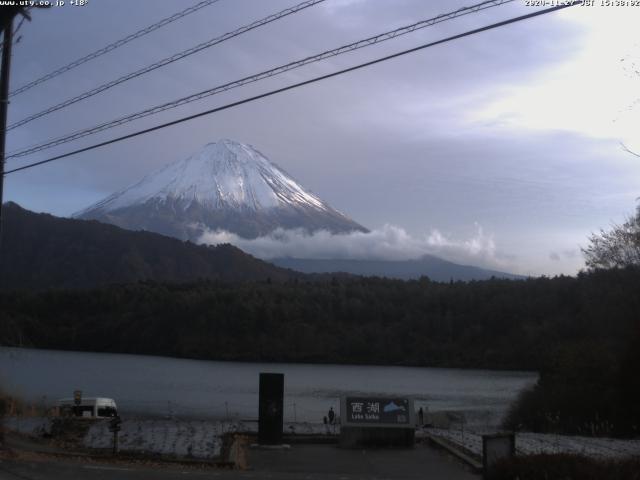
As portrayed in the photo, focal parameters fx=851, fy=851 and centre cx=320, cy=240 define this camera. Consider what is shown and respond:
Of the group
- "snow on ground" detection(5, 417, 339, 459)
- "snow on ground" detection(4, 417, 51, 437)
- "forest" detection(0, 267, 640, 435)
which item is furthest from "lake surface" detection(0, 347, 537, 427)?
"snow on ground" detection(5, 417, 339, 459)

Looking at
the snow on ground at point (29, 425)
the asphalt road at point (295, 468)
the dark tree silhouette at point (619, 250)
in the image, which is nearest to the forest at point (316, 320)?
the dark tree silhouette at point (619, 250)

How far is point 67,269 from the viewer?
197750 mm

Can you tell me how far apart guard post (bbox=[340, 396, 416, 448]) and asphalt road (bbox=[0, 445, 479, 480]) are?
476mm

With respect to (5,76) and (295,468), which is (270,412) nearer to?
(295,468)

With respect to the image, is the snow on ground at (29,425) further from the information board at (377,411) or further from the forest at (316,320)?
the forest at (316,320)

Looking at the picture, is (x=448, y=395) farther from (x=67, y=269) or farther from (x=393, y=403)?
(x=67, y=269)

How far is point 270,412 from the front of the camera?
63.5 feet

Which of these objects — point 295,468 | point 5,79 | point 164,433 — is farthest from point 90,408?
point 295,468

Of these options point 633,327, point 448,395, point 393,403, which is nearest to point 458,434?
point 393,403

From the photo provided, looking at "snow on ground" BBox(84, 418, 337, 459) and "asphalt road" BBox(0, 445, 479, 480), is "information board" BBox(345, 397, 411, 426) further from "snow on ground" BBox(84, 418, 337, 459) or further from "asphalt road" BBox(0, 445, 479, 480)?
"snow on ground" BBox(84, 418, 337, 459)

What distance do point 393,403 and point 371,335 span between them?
107135mm

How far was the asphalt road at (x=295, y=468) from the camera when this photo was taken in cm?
1506

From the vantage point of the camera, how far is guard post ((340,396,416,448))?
65.0 ft

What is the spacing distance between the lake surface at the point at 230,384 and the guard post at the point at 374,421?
22.4 m
